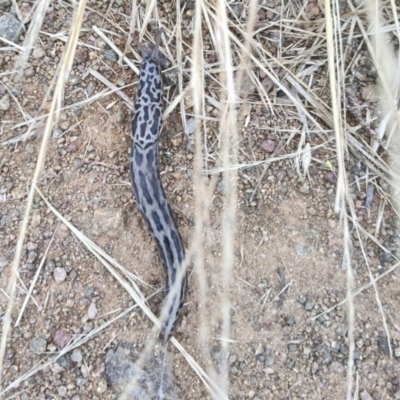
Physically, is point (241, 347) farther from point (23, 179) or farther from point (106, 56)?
point (106, 56)

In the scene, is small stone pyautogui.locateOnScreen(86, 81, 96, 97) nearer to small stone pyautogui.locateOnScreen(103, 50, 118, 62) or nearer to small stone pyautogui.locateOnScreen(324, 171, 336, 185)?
small stone pyautogui.locateOnScreen(103, 50, 118, 62)

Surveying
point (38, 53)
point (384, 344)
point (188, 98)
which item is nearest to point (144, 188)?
point (188, 98)

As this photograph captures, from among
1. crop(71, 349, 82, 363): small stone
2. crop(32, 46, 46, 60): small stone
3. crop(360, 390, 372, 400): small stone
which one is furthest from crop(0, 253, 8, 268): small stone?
crop(360, 390, 372, 400): small stone

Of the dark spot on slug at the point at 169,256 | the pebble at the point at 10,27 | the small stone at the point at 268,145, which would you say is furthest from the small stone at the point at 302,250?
the pebble at the point at 10,27

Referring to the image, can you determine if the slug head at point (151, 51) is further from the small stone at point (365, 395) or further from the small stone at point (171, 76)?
the small stone at point (365, 395)


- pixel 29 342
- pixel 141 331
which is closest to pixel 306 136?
pixel 141 331

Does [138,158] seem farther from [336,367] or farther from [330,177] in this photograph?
A: [336,367]
